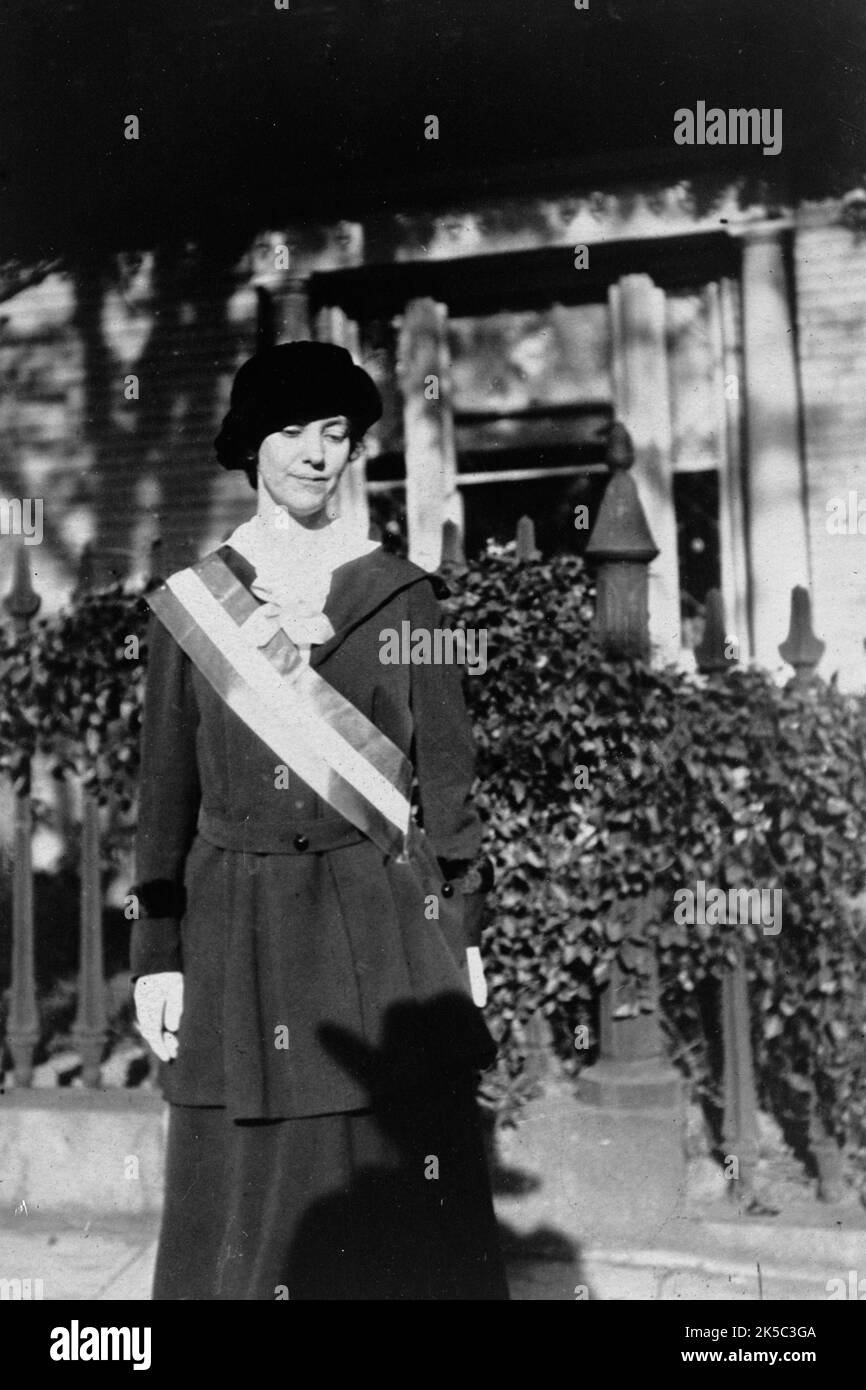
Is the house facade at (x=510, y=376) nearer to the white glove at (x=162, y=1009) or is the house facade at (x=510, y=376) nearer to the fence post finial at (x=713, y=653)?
the fence post finial at (x=713, y=653)

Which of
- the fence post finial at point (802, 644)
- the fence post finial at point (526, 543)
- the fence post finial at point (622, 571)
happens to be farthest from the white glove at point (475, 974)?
the fence post finial at point (526, 543)

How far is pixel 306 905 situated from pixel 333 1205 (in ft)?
1.76

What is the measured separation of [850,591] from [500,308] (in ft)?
5.10

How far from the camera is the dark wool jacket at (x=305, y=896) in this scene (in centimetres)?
224

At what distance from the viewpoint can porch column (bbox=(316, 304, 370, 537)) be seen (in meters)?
4.15

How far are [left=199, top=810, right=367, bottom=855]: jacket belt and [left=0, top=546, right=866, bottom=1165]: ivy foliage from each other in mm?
907

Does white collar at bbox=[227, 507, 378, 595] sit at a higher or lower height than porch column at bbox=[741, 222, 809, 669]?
lower

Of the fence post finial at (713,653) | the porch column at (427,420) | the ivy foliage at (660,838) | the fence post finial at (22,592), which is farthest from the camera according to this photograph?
the porch column at (427,420)

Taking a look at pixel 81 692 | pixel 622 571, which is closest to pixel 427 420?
pixel 622 571

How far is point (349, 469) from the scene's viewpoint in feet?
13.7

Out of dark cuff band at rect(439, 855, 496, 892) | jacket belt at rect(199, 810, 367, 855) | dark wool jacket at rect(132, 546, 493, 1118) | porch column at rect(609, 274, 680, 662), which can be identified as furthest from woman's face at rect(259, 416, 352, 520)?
porch column at rect(609, 274, 680, 662)

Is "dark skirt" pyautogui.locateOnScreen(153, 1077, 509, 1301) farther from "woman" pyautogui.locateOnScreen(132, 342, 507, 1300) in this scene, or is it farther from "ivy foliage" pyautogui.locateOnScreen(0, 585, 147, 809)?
"ivy foliage" pyautogui.locateOnScreen(0, 585, 147, 809)

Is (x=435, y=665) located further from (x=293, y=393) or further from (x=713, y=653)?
(x=713, y=653)
